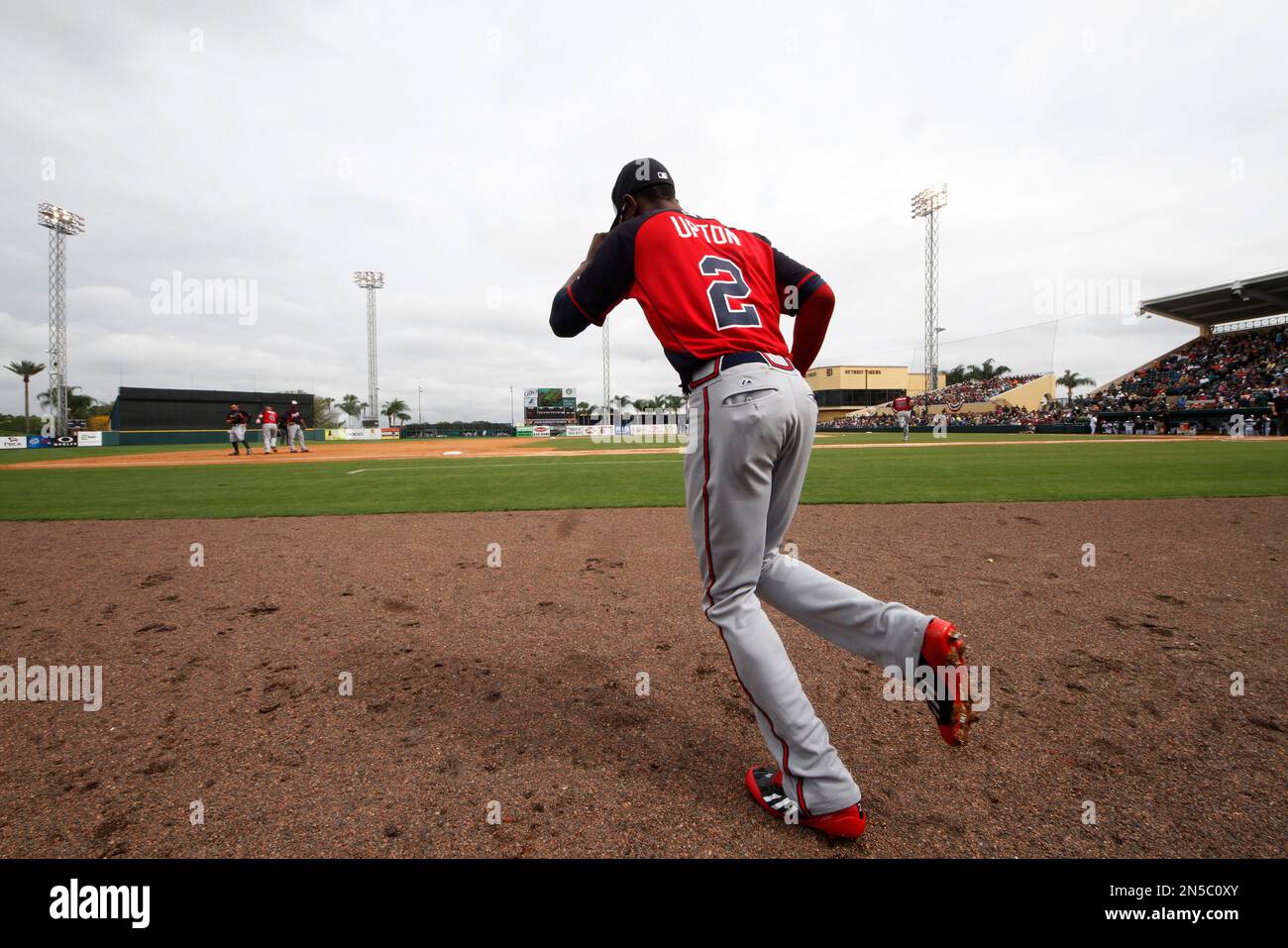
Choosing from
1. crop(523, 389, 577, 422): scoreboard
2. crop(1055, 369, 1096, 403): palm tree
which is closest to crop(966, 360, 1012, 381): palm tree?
crop(1055, 369, 1096, 403): palm tree

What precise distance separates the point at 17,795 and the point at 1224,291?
5573 centimetres

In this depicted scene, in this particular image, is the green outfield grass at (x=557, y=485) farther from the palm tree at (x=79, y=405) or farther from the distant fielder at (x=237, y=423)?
the palm tree at (x=79, y=405)

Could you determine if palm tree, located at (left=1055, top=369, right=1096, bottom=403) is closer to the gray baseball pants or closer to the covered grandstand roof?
the covered grandstand roof

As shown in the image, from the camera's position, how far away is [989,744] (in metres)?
2.11

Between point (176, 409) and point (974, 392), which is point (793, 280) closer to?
point (176, 409)

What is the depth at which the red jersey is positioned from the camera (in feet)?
6.10

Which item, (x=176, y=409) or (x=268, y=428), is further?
(x=176, y=409)

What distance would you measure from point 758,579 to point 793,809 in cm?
70

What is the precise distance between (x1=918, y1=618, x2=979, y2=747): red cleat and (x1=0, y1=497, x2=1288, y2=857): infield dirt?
292mm

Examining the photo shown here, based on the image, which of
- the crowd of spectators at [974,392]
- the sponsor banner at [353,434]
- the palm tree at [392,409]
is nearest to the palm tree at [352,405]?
the palm tree at [392,409]

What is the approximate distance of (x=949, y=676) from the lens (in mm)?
1667

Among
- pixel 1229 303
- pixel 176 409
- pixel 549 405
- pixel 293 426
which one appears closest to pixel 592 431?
pixel 549 405

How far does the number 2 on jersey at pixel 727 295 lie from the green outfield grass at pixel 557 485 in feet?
19.8
